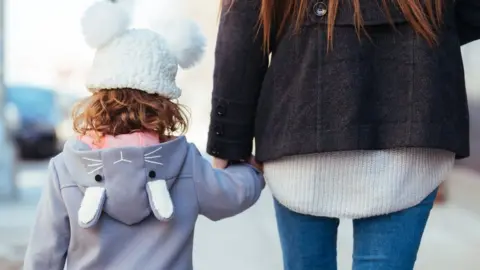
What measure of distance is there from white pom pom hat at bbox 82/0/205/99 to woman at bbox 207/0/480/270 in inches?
4.4

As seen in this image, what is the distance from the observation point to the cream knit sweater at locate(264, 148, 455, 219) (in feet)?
5.02

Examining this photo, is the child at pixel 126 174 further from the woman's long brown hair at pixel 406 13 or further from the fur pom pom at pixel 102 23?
the woman's long brown hair at pixel 406 13

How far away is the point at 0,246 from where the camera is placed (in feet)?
13.7

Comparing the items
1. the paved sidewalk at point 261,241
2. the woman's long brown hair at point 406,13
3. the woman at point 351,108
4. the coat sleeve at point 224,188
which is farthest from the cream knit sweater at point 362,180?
the paved sidewalk at point 261,241

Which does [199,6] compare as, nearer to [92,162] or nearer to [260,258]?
[260,258]

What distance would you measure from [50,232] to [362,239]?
69 cm

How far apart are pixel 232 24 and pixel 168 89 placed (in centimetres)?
20

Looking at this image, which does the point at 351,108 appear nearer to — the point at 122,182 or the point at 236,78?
the point at 236,78

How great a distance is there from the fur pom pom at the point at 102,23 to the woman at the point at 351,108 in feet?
0.74

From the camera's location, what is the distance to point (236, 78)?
5.33 feet

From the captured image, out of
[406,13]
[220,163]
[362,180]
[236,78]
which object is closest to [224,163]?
[220,163]

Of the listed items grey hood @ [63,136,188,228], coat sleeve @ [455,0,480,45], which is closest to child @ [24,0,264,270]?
grey hood @ [63,136,188,228]

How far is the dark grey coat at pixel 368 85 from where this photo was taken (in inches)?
58.5

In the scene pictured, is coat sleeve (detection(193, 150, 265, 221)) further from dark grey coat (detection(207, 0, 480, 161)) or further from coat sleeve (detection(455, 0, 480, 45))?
coat sleeve (detection(455, 0, 480, 45))
